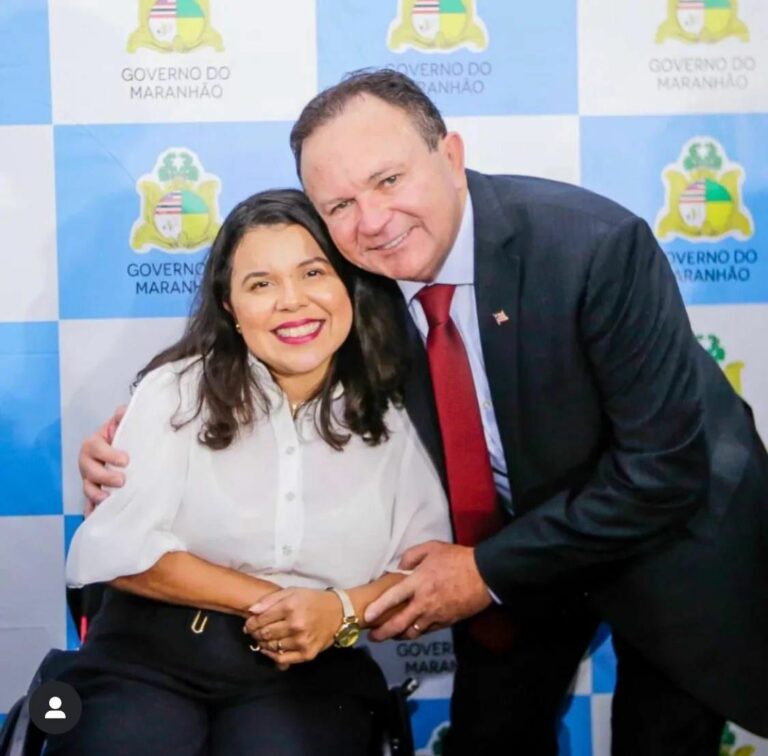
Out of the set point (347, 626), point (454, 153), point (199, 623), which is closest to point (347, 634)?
point (347, 626)

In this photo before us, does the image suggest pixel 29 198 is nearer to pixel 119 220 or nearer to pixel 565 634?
pixel 119 220

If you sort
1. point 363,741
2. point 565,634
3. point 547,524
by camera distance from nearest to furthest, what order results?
1. point 363,741
2. point 547,524
3. point 565,634

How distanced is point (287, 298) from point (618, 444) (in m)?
0.61

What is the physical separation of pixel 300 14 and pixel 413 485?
1004 mm

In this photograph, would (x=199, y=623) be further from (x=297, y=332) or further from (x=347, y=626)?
(x=297, y=332)

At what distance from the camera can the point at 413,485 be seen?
6.01 feet

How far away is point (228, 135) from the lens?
2.12 metres

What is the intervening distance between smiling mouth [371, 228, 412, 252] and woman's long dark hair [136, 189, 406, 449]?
105mm

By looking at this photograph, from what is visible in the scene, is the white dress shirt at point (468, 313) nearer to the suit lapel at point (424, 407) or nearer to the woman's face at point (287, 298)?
the suit lapel at point (424, 407)

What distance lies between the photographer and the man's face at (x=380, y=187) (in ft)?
5.44

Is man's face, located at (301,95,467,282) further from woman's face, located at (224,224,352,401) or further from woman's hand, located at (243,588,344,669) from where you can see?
woman's hand, located at (243,588,344,669)

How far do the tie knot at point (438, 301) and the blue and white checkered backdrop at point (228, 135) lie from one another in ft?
1.45

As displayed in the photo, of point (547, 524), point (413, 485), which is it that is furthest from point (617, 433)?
point (413, 485)

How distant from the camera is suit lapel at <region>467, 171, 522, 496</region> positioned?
1.70m
